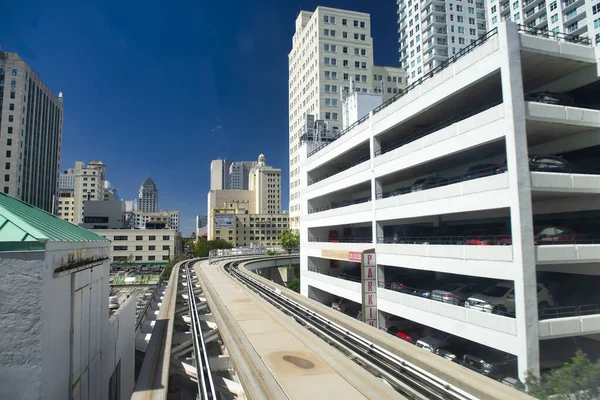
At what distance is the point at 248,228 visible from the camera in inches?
6284

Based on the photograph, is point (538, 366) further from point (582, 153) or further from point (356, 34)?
point (356, 34)

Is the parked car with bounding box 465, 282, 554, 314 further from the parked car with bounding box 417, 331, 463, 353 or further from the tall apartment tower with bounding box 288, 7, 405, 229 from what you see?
the tall apartment tower with bounding box 288, 7, 405, 229

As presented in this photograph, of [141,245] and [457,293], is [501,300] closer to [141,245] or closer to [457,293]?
[457,293]

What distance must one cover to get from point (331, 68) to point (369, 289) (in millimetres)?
58362

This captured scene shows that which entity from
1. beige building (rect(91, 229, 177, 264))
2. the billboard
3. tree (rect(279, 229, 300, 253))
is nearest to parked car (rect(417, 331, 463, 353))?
tree (rect(279, 229, 300, 253))

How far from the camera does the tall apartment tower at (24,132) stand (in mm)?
88562

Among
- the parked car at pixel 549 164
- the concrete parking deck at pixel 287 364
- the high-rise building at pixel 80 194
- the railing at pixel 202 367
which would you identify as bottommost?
the railing at pixel 202 367

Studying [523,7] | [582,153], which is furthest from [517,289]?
[523,7]

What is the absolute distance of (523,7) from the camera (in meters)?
76.0

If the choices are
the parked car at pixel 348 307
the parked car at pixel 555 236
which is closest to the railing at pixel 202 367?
the parked car at pixel 555 236

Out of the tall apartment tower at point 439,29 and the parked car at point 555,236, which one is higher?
the tall apartment tower at point 439,29

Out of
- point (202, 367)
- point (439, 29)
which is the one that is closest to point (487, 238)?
point (202, 367)

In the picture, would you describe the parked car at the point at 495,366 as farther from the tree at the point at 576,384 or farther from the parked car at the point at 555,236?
the parked car at the point at 555,236

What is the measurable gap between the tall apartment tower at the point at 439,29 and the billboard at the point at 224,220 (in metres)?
92.0
